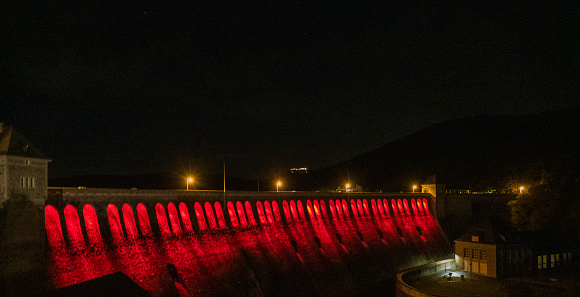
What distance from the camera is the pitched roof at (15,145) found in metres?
20.1

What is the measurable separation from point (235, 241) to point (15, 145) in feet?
60.1

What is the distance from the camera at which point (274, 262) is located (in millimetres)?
34812

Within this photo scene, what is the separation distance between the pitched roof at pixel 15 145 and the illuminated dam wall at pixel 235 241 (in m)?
2.67

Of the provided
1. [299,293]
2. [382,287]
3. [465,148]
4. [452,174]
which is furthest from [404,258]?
[465,148]

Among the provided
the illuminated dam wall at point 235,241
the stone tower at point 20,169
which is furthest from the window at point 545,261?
the stone tower at point 20,169

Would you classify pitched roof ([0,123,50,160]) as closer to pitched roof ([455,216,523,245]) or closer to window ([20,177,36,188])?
window ([20,177,36,188])

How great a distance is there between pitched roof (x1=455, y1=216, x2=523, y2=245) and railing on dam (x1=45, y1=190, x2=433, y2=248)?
13.5m

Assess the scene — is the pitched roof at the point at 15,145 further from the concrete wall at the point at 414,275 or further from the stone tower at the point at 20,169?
the concrete wall at the point at 414,275

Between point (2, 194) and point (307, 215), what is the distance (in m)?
29.4

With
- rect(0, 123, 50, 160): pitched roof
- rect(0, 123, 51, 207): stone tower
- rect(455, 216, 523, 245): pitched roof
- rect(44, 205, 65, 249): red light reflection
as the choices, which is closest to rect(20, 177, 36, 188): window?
rect(0, 123, 51, 207): stone tower

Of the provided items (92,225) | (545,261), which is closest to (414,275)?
(545,261)

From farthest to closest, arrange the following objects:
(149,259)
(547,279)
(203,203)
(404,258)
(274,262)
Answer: (404,258) < (547,279) < (274,262) < (203,203) < (149,259)

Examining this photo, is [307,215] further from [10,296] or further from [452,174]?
[452,174]

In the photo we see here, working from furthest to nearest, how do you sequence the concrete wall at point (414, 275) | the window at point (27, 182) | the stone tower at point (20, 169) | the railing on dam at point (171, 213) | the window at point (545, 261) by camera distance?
the window at point (545, 261), the concrete wall at point (414, 275), the railing on dam at point (171, 213), the window at point (27, 182), the stone tower at point (20, 169)
